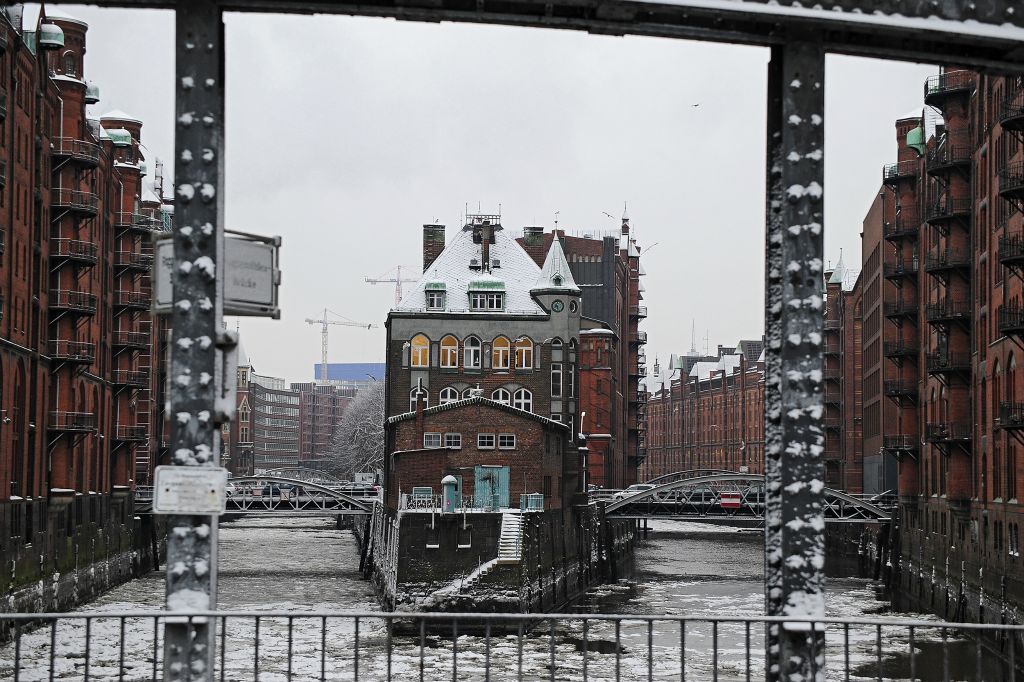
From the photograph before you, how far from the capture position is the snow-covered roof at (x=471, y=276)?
67.6m

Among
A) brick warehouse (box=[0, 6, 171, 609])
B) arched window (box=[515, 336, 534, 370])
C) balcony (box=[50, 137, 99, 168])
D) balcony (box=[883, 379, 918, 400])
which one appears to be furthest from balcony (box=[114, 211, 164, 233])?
balcony (box=[883, 379, 918, 400])

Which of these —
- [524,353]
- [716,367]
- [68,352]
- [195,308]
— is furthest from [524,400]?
[716,367]

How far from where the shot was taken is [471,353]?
66562mm

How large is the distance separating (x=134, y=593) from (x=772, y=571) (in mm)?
48898

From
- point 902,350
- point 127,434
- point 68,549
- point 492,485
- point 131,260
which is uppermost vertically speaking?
point 131,260

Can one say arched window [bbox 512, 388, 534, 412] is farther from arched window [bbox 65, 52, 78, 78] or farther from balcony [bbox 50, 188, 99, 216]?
arched window [bbox 65, 52, 78, 78]

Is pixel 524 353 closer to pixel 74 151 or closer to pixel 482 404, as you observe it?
pixel 482 404

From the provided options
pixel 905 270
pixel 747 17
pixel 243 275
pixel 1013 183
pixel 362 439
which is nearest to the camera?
pixel 747 17

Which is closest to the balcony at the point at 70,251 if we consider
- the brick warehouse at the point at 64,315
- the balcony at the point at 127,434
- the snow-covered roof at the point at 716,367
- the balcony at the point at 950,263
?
the brick warehouse at the point at 64,315

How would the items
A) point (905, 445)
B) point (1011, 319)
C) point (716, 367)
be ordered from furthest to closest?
point (716, 367) < point (905, 445) < point (1011, 319)

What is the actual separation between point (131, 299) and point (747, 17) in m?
59.4

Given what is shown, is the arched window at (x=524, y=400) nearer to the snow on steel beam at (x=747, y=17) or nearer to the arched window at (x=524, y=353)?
the arched window at (x=524, y=353)

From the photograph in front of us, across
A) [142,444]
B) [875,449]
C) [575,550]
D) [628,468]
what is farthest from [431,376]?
[628,468]

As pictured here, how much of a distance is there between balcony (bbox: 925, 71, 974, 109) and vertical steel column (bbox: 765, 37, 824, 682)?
41416 mm
